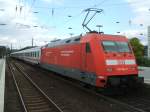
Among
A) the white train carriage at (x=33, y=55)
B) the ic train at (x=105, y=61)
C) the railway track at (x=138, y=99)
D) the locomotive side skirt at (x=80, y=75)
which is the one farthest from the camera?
the white train carriage at (x=33, y=55)

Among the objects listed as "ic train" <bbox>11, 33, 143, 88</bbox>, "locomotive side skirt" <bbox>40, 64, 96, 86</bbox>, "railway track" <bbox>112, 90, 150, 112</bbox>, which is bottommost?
"railway track" <bbox>112, 90, 150, 112</bbox>

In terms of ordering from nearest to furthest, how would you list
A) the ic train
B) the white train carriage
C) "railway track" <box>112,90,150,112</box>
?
1. "railway track" <box>112,90,150,112</box>
2. the ic train
3. the white train carriage

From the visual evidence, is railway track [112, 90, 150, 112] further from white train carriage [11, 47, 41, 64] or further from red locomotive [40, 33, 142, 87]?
white train carriage [11, 47, 41, 64]

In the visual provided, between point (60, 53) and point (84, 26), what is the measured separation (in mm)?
4044

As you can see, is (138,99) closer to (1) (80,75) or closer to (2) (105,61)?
(2) (105,61)

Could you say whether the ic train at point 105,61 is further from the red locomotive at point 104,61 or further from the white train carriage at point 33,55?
the white train carriage at point 33,55

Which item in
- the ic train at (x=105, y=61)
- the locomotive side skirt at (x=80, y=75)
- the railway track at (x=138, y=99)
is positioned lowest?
the railway track at (x=138, y=99)

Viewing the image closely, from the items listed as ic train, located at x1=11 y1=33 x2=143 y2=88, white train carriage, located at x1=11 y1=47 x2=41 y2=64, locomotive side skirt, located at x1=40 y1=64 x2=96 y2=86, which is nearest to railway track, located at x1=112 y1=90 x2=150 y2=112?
ic train, located at x1=11 y1=33 x2=143 y2=88

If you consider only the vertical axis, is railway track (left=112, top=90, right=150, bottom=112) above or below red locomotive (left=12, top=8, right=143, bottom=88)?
below

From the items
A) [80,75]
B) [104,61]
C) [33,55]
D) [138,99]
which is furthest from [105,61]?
[33,55]

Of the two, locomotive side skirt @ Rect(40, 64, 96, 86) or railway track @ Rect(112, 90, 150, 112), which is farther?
locomotive side skirt @ Rect(40, 64, 96, 86)

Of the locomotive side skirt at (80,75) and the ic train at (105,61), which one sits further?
the locomotive side skirt at (80,75)

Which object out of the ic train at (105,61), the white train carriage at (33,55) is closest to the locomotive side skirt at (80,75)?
the ic train at (105,61)

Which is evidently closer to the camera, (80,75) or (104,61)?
(104,61)
